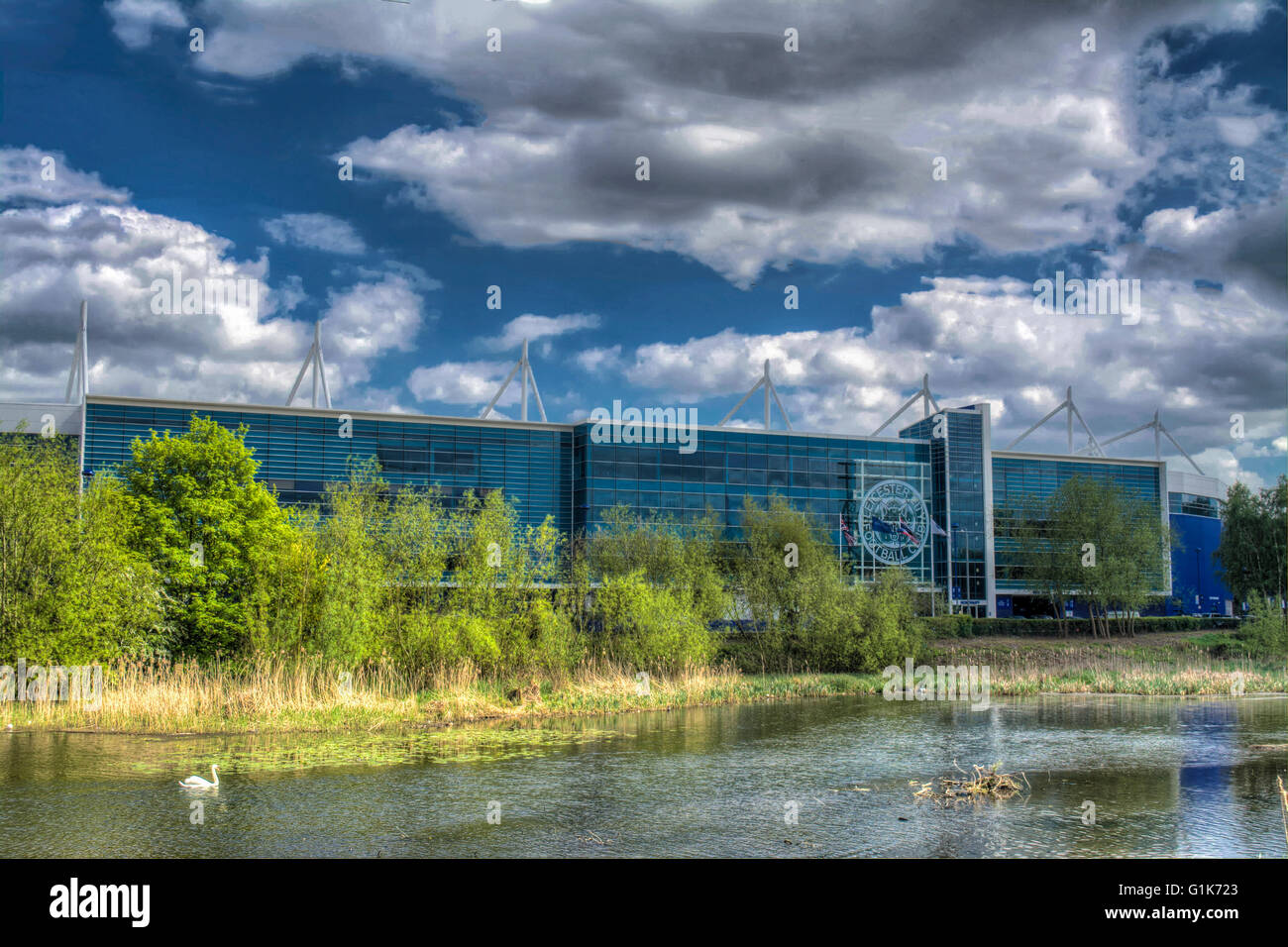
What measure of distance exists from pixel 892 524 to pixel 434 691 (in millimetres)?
56017


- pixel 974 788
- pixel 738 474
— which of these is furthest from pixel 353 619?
pixel 738 474

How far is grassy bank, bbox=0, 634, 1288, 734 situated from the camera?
78.0 ft

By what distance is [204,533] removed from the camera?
3028 centimetres

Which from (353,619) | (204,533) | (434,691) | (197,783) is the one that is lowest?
(434,691)

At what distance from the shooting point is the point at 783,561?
4591cm

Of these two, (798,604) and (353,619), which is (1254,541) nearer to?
(798,604)

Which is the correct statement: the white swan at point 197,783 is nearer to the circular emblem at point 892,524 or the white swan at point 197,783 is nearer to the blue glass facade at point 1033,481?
the circular emblem at point 892,524

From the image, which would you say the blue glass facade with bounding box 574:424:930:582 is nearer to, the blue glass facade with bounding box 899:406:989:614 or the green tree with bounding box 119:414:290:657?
the blue glass facade with bounding box 899:406:989:614

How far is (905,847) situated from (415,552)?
21.6 m

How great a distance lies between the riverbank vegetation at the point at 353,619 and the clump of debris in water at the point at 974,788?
13315 millimetres

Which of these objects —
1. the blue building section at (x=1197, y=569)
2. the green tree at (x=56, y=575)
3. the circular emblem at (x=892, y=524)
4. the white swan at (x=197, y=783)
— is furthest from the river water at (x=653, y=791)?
the blue building section at (x=1197, y=569)

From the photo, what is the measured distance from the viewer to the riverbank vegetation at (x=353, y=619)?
2500cm
